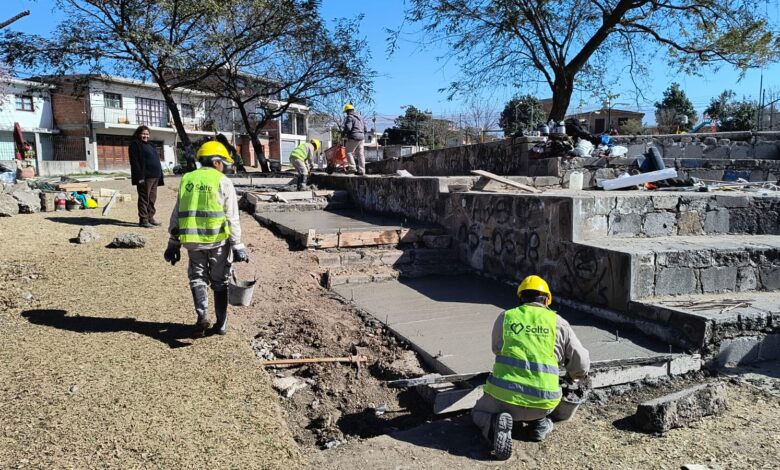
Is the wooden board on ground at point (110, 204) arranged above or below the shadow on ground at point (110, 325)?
above

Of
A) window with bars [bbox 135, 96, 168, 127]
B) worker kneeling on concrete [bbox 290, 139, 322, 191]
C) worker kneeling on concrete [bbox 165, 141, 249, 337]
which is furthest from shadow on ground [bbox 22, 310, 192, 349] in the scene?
window with bars [bbox 135, 96, 168, 127]

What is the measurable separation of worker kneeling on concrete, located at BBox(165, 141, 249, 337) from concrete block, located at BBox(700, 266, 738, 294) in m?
4.29

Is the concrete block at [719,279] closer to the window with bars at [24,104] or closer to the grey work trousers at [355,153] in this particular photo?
the grey work trousers at [355,153]

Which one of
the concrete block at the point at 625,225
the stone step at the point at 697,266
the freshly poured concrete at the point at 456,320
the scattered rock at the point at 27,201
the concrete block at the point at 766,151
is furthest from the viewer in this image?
the concrete block at the point at 766,151

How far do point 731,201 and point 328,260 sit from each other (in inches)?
193

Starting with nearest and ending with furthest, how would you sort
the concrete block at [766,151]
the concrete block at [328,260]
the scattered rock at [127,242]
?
the concrete block at [328,260] < the scattered rock at [127,242] < the concrete block at [766,151]

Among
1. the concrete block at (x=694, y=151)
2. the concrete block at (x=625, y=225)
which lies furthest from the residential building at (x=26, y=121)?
the concrete block at (x=625, y=225)

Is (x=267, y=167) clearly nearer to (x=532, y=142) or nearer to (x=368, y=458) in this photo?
(x=532, y=142)

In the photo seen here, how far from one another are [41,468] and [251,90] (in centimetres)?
2063

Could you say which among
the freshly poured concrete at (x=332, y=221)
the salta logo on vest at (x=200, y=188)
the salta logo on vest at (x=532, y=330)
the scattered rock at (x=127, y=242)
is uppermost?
the salta logo on vest at (x=200, y=188)

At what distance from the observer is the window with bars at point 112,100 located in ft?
126

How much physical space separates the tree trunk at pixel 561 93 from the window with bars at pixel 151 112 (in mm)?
33252

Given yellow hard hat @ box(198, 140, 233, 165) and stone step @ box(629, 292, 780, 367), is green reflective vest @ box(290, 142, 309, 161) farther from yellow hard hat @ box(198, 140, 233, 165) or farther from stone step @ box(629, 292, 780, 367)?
stone step @ box(629, 292, 780, 367)

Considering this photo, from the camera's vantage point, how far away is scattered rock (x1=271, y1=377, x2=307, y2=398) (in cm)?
414
